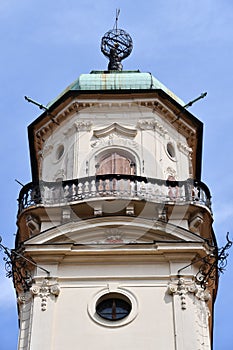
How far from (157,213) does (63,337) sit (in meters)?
4.42

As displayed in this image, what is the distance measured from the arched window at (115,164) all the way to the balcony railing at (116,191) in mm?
1223

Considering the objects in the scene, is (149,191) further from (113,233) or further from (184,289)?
(184,289)

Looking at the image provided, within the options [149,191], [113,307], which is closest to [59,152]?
[149,191]

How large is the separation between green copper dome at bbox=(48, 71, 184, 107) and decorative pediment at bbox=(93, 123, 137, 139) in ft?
4.90

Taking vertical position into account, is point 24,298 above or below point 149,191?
below

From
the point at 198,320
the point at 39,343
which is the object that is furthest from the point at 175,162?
the point at 39,343

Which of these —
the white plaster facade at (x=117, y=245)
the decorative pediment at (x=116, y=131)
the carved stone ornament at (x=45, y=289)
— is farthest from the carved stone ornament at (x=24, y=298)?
the decorative pediment at (x=116, y=131)

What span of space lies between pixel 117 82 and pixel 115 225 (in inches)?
236

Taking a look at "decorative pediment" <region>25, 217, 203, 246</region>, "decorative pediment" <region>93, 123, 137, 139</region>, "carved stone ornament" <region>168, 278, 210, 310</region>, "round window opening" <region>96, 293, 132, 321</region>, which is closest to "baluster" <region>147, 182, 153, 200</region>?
"decorative pediment" <region>25, 217, 203, 246</region>

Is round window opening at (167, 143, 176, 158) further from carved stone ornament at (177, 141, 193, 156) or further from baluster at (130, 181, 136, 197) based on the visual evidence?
baluster at (130, 181, 136, 197)

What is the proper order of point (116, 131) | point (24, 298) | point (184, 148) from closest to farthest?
point (24, 298)
point (116, 131)
point (184, 148)

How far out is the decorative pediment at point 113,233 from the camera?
2338 centimetres

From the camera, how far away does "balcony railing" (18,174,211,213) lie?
24.2 metres

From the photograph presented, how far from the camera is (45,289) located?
73.9 feet
